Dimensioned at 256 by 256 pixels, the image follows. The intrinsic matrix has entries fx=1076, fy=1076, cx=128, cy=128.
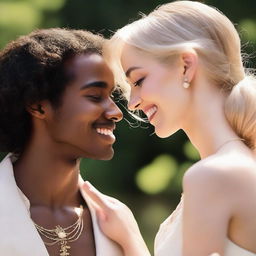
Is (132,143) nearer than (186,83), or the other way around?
(186,83)

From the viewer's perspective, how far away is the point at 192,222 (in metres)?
3.43

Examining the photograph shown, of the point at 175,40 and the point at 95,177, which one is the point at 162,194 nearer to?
the point at 95,177

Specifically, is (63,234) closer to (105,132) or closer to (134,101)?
(105,132)

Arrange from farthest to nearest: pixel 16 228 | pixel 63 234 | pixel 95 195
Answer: pixel 95 195
pixel 63 234
pixel 16 228

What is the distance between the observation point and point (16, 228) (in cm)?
397

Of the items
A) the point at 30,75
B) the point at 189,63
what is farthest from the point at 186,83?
the point at 30,75

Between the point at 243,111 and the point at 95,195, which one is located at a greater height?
the point at 243,111

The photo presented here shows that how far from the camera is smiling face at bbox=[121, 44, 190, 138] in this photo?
12.2 ft

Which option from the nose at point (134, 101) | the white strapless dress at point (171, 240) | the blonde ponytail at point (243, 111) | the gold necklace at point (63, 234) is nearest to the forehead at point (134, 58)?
the nose at point (134, 101)

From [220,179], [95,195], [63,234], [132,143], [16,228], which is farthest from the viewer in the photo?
[132,143]

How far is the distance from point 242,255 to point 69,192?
98 centimetres

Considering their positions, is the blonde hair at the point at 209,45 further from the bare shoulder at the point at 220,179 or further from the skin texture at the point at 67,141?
the skin texture at the point at 67,141

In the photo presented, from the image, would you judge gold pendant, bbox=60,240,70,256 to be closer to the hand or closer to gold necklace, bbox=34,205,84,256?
gold necklace, bbox=34,205,84,256

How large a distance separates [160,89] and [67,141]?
1.74 feet
